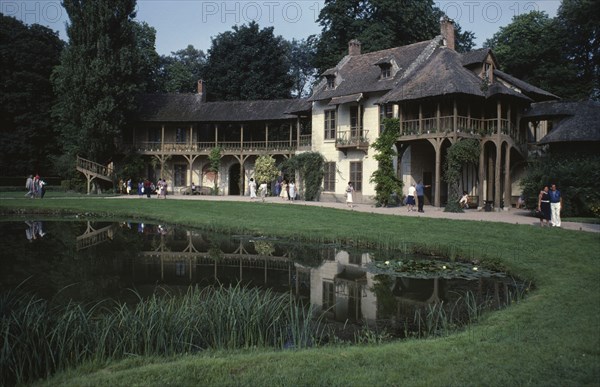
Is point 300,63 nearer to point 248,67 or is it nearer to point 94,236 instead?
point 248,67

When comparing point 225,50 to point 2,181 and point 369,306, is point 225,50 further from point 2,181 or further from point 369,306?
point 369,306

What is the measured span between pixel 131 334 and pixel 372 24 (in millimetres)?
37343

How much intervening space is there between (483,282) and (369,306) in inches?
117

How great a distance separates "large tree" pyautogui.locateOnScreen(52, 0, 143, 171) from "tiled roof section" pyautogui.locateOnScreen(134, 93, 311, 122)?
12.1 ft

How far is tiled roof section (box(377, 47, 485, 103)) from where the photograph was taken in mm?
23984

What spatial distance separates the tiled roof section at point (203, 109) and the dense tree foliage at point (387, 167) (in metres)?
11.8

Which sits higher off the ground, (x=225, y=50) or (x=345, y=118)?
(x=225, y=50)

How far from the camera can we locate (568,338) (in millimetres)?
5969

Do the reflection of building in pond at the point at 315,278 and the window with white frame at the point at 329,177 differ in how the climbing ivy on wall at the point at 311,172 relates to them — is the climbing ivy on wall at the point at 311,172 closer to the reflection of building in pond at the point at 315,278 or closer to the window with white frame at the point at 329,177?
the window with white frame at the point at 329,177

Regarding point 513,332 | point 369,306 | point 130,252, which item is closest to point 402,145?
point 130,252

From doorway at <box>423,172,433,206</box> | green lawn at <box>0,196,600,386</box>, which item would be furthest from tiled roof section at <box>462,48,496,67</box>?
green lawn at <box>0,196,600,386</box>

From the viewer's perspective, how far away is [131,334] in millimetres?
6117

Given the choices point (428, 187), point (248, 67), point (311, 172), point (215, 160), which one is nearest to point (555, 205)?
point (428, 187)

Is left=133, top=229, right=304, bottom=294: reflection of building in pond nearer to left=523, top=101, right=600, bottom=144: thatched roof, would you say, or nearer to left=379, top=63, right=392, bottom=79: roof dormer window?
left=379, top=63, right=392, bottom=79: roof dormer window
